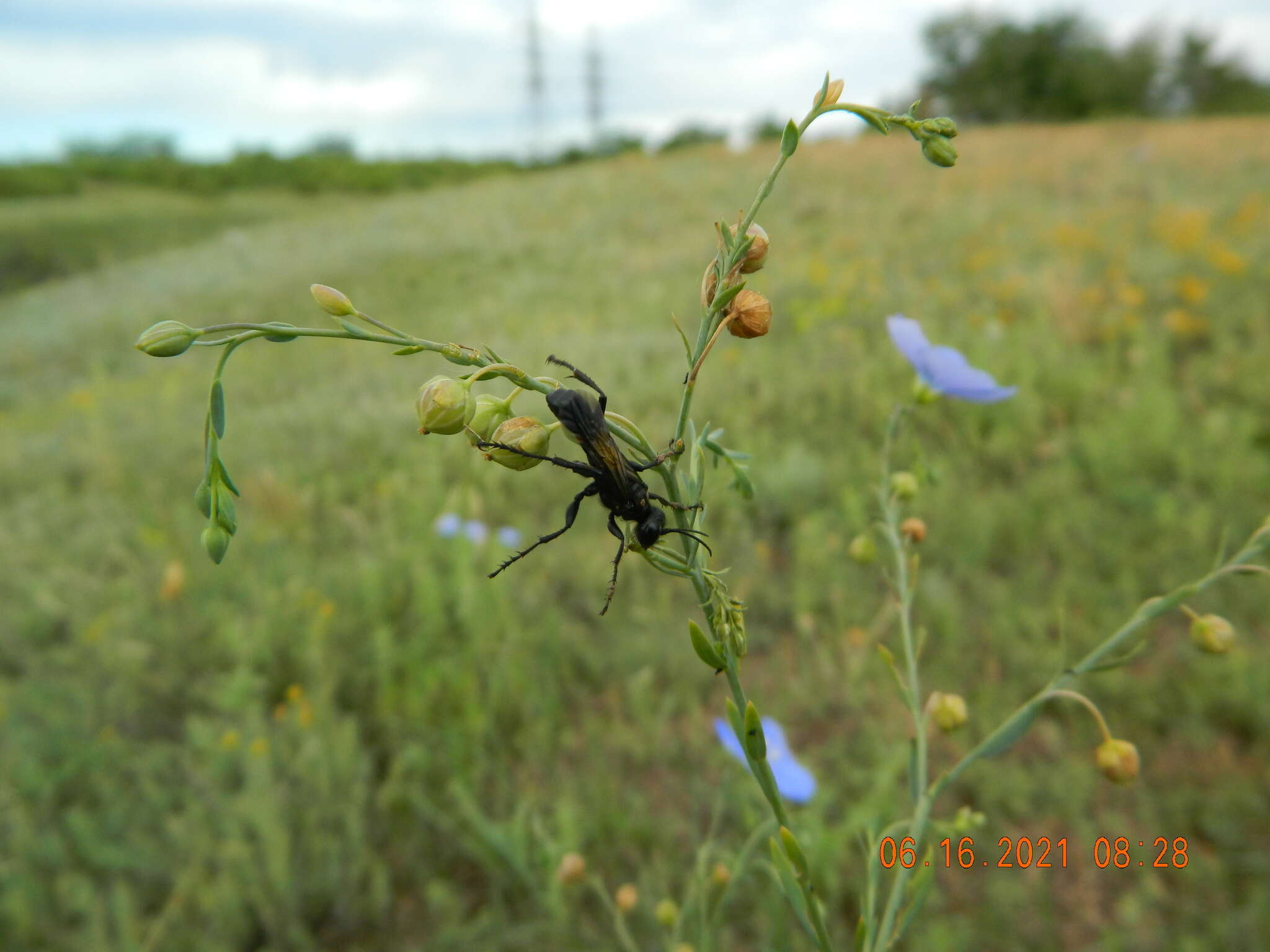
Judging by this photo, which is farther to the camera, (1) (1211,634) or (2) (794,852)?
(1) (1211,634)

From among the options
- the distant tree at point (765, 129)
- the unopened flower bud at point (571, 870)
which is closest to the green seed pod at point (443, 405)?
the unopened flower bud at point (571, 870)

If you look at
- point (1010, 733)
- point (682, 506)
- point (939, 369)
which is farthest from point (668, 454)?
point (939, 369)

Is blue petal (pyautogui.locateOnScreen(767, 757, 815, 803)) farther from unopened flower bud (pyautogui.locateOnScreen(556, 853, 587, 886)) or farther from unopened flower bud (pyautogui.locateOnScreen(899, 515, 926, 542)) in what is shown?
unopened flower bud (pyautogui.locateOnScreen(899, 515, 926, 542))

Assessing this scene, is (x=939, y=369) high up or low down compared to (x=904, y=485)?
up

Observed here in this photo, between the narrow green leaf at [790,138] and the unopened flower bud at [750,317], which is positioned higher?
the narrow green leaf at [790,138]

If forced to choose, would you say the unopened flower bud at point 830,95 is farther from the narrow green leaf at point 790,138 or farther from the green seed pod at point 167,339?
the green seed pod at point 167,339

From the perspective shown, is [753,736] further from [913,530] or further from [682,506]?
[913,530]
